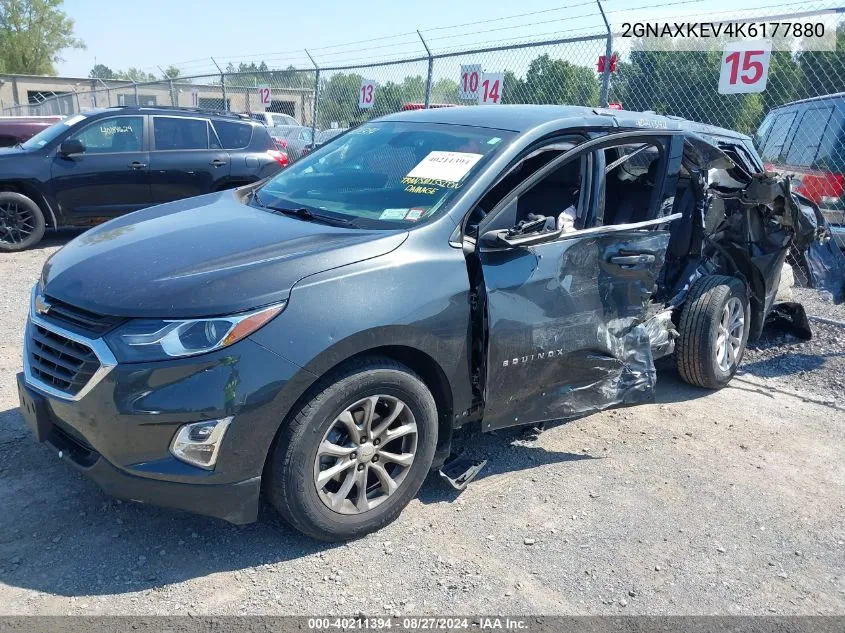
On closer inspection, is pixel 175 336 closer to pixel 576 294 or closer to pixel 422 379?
pixel 422 379

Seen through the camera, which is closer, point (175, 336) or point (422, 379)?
point (175, 336)

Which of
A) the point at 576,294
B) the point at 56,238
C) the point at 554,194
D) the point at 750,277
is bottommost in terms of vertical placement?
the point at 56,238

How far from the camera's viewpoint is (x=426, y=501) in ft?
11.8

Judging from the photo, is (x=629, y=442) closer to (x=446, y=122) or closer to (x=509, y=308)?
(x=509, y=308)

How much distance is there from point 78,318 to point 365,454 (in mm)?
1305

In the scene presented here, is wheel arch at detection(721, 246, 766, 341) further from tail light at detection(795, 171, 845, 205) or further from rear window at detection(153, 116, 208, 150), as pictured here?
rear window at detection(153, 116, 208, 150)

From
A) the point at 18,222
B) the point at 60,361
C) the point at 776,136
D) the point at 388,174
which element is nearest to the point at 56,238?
the point at 18,222

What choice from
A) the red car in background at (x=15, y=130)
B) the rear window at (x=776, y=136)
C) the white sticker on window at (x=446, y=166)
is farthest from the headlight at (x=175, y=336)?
the red car in background at (x=15, y=130)

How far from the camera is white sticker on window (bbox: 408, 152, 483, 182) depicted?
11.9ft

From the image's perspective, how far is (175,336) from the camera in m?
2.72

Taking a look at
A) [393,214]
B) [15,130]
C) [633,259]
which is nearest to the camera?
[393,214]

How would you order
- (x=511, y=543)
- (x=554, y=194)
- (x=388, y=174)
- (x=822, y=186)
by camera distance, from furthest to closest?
(x=822, y=186), (x=554, y=194), (x=388, y=174), (x=511, y=543)

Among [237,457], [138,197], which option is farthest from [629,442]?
[138,197]

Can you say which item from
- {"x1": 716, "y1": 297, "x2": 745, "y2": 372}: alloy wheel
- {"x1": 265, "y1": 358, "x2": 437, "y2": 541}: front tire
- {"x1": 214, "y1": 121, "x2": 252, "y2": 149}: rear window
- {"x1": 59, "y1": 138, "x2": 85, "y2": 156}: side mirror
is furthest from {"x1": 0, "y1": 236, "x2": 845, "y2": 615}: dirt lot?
{"x1": 214, "y1": 121, "x2": 252, "y2": 149}: rear window
